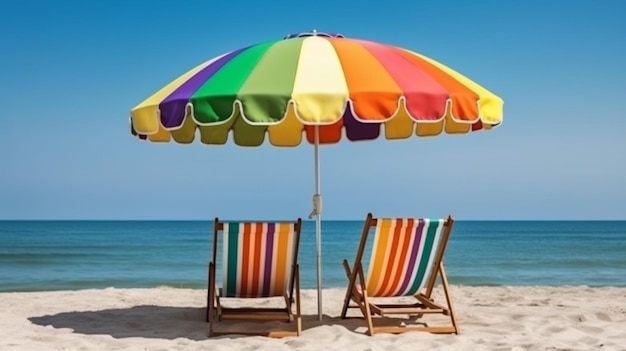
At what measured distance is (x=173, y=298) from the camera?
7.57 metres

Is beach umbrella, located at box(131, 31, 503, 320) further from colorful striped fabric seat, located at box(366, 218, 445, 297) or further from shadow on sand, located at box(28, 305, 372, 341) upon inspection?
shadow on sand, located at box(28, 305, 372, 341)

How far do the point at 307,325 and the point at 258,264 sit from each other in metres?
0.67

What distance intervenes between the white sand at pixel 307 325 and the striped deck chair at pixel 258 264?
0.20 m

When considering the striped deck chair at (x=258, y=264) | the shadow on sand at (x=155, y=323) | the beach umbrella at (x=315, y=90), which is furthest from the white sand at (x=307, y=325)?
the beach umbrella at (x=315, y=90)

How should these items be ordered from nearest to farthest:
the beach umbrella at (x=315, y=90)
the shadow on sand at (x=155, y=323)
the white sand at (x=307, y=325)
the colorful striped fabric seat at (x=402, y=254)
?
1. the beach umbrella at (x=315, y=90)
2. the white sand at (x=307, y=325)
3. the colorful striped fabric seat at (x=402, y=254)
4. the shadow on sand at (x=155, y=323)

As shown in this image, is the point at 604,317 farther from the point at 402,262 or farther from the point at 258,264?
the point at 258,264

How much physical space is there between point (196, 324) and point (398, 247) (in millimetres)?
1723

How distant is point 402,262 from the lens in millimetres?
5180

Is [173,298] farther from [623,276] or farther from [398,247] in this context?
[623,276]

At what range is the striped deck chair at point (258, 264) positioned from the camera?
5.07 meters

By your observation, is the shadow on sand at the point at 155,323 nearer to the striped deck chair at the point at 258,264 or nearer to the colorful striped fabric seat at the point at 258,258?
the striped deck chair at the point at 258,264

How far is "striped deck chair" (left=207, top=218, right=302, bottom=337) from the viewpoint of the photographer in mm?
5074

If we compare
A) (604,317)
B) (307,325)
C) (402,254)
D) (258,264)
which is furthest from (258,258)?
(604,317)

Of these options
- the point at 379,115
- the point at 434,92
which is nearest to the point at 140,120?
the point at 379,115
